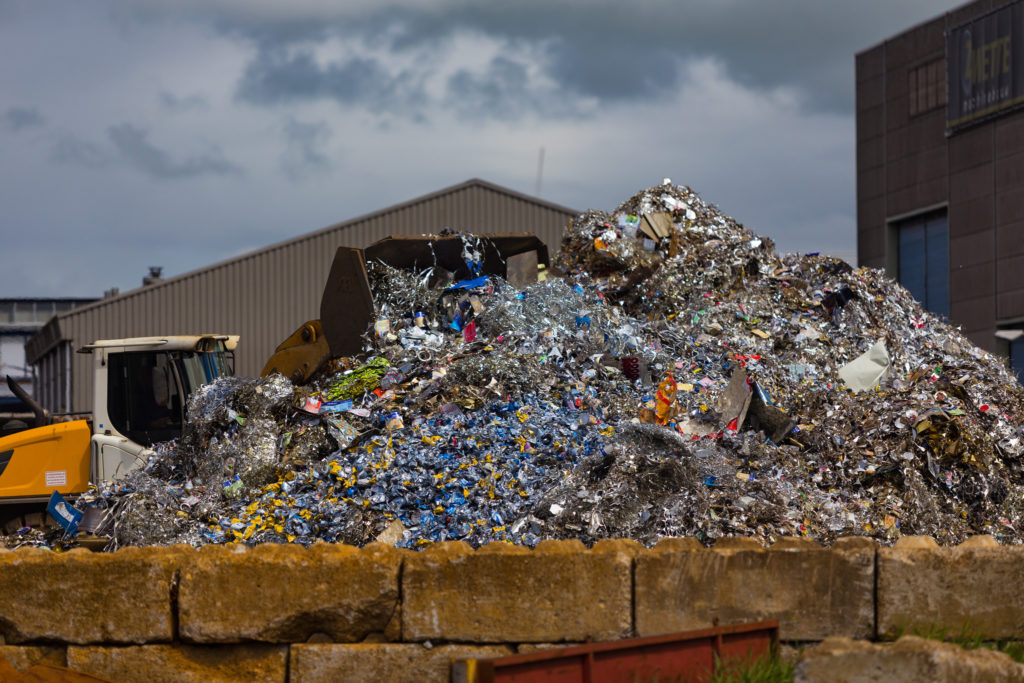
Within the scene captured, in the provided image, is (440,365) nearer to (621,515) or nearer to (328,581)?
(621,515)

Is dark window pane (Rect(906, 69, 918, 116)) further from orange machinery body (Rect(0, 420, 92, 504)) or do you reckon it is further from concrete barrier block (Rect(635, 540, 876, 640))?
concrete barrier block (Rect(635, 540, 876, 640))

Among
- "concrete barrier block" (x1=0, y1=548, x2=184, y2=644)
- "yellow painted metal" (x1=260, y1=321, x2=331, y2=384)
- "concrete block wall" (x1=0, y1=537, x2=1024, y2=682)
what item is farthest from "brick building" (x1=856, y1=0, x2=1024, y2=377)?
"concrete barrier block" (x1=0, y1=548, x2=184, y2=644)

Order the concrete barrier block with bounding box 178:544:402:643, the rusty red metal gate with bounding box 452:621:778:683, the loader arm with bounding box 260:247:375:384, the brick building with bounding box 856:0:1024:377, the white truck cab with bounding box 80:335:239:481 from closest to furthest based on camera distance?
the rusty red metal gate with bounding box 452:621:778:683 → the concrete barrier block with bounding box 178:544:402:643 → the white truck cab with bounding box 80:335:239:481 → the loader arm with bounding box 260:247:375:384 → the brick building with bounding box 856:0:1024:377

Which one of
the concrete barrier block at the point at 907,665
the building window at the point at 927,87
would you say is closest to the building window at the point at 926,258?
the building window at the point at 927,87

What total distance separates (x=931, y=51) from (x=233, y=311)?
21190 millimetres

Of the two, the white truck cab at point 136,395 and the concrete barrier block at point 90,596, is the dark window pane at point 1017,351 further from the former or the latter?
the concrete barrier block at point 90,596

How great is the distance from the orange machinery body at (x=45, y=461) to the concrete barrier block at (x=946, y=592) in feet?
20.9

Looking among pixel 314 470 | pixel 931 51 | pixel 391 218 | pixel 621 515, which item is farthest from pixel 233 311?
pixel 931 51

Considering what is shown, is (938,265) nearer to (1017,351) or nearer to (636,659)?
(1017,351)

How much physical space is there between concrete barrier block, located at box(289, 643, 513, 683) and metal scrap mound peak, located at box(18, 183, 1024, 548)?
166cm

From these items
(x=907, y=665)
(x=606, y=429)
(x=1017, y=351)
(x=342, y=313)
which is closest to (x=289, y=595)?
(x=907, y=665)

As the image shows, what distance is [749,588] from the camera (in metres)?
4.65

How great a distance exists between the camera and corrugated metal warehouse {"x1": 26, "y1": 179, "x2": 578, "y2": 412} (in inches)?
873

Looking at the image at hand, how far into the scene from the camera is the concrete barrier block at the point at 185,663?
192 inches
